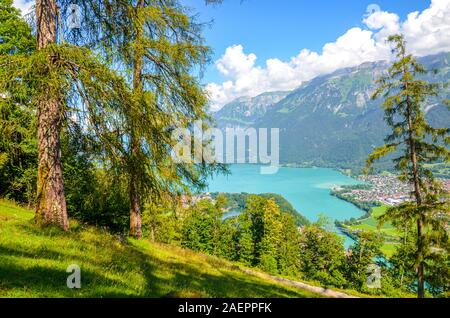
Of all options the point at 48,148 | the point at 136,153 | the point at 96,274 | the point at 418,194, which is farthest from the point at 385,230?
the point at 48,148

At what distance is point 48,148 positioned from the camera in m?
8.11

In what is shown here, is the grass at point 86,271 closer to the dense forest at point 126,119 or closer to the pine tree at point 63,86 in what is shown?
the dense forest at point 126,119

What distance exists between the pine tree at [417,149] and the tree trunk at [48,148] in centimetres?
1536

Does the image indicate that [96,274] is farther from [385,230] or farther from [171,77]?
[385,230]

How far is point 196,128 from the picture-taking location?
12914mm

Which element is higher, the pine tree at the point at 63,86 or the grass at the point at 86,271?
the pine tree at the point at 63,86

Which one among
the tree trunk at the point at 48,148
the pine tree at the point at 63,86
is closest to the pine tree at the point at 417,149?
the pine tree at the point at 63,86

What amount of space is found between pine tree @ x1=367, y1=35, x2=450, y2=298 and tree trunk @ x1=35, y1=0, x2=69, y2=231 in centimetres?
1536

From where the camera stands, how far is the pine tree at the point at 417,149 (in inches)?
623

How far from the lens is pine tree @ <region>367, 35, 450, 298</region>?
15.8 meters


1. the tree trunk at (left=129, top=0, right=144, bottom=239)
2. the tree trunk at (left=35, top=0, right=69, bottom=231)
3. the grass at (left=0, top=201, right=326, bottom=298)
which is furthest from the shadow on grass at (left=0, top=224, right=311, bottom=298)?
the tree trunk at (left=129, top=0, right=144, bottom=239)

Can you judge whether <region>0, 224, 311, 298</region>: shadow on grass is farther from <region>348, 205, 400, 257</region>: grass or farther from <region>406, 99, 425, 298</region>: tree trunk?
<region>348, 205, 400, 257</region>: grass

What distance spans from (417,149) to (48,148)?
1733 centimetres
